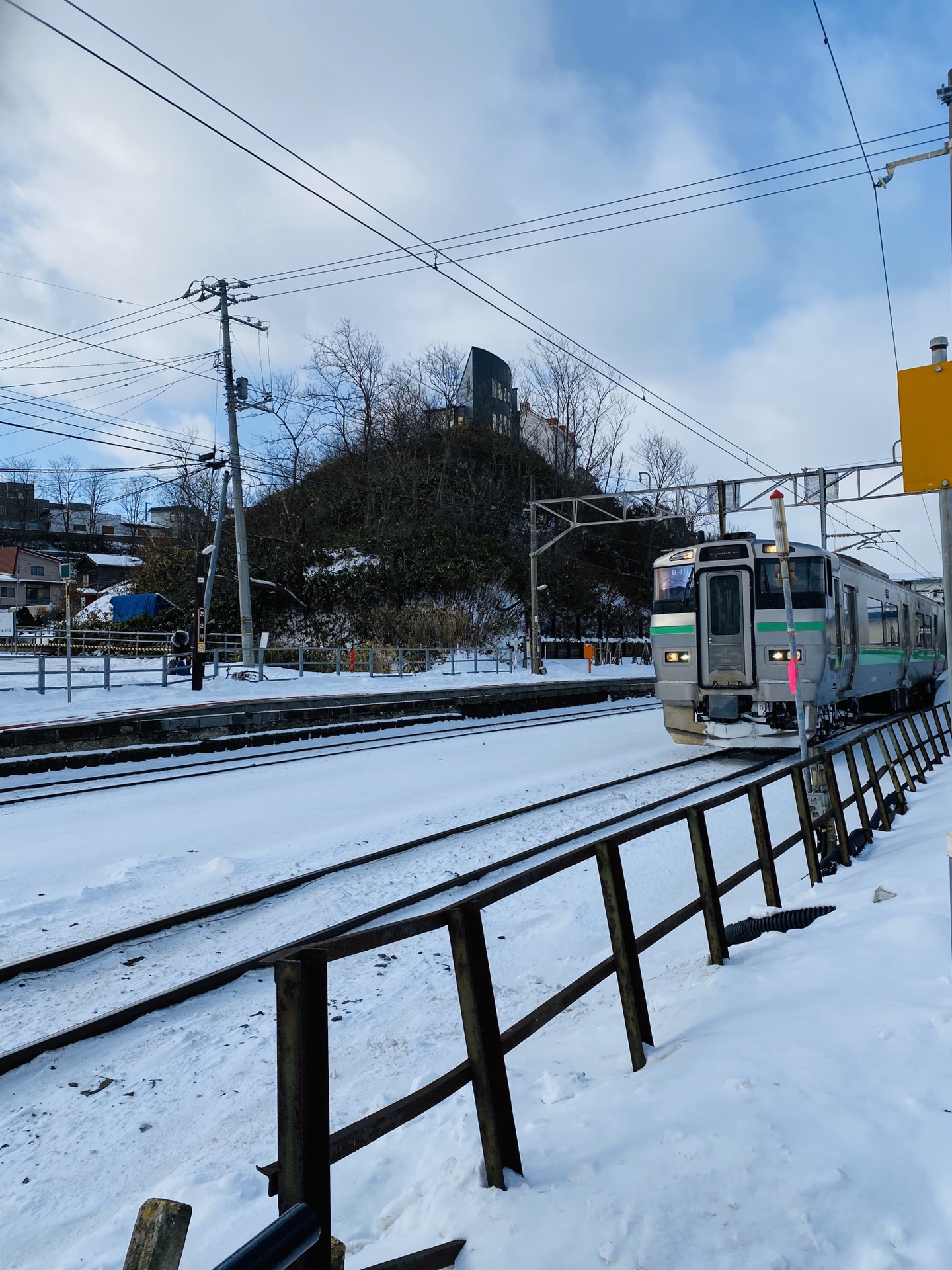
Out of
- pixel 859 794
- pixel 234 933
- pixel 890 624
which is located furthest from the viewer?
pixel 890 624

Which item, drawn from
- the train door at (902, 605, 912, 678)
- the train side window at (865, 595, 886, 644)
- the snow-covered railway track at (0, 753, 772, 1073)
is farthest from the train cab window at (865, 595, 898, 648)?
the snow-covered railway track at (0, 753, 772, 1073)

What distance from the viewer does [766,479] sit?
24.6 meters

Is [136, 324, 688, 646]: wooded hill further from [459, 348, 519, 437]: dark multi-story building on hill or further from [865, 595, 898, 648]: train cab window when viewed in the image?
[865, 595, 898, 648]: train cab window

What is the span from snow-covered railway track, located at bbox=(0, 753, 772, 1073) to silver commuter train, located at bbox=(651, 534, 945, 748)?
14.4 feet

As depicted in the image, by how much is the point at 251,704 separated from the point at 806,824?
12272mm

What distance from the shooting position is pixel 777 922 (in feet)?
17.5

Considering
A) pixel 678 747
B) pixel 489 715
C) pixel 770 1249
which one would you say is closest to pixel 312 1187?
pixel 770 1249

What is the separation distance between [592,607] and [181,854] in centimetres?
3788

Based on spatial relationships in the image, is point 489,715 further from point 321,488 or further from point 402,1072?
point 321,488

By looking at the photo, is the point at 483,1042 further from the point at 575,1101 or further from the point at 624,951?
the point at 624,951

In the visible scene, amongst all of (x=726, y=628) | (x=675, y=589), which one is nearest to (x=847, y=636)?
(x=726, y=628)

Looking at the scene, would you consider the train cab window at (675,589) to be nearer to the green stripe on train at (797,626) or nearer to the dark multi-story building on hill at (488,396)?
the green stripe on train at (797,626)

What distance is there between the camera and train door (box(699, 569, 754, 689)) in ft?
43.6

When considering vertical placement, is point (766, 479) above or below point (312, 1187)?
above
